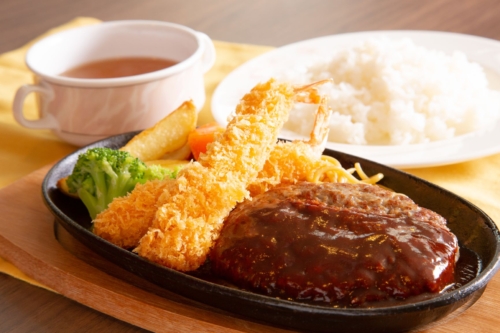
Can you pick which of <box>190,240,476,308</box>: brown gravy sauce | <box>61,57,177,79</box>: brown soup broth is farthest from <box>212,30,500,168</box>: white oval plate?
<box>190,240,476,308</box>: brown gravy sauce

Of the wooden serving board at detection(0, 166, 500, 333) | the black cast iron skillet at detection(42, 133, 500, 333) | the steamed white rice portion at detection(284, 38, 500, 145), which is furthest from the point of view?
the steamed white rice portion at detection(284, 38, 500, 145)

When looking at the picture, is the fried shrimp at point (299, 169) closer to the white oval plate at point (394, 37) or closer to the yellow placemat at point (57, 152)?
the white oval plate at point (394, 37)

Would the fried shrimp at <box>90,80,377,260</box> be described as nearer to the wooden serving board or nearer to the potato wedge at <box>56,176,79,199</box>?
the wooden serving board

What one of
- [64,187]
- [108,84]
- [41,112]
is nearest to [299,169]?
[64,187]

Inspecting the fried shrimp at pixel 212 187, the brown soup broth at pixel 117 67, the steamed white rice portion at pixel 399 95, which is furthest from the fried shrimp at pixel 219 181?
the brown soup broth at pixel 117 67

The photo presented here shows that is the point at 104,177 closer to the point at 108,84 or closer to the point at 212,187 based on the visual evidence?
the point at 212,187
